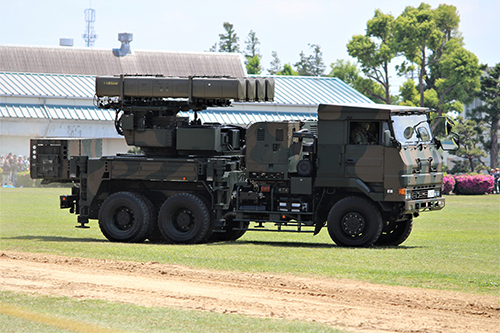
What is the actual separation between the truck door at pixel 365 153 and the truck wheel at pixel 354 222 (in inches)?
22.4

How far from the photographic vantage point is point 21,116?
51438 mm

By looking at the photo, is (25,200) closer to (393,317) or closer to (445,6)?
(393,317)

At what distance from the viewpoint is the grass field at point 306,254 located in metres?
11.9

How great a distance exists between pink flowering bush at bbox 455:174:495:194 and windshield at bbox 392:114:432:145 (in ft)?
96.0

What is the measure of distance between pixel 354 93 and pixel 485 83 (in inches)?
414

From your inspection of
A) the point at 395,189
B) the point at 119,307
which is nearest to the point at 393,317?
the point at 119,307

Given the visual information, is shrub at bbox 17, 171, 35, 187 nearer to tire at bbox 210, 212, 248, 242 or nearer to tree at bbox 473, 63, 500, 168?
tire at bbox 210, 212, 248, 242

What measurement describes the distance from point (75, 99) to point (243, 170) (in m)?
38.2

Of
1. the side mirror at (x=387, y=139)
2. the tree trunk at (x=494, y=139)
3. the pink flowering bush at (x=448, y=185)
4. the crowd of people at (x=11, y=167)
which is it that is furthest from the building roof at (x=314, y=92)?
the side mirror at (x=387, y=139)

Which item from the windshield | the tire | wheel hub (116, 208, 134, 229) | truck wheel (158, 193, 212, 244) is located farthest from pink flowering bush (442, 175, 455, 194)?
wheel hub (116, 208, 134, 229)

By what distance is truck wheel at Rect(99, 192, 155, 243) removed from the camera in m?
17.8

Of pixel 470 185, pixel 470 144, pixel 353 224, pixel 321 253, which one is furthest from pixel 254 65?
pixel 321 253

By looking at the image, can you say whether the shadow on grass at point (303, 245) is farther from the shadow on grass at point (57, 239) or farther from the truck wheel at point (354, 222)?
the shadow on grass at point (57, 239)

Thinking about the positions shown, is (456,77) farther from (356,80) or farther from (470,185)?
(470,185)
